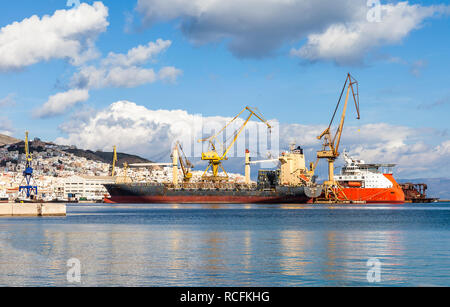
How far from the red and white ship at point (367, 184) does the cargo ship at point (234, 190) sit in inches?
366

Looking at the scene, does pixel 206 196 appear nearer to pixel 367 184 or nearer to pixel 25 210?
pixel 367 184

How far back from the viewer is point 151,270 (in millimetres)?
26094

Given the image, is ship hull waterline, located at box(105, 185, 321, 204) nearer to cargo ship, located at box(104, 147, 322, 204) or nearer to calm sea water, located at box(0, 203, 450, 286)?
cargo ship, located at box(104, 147, 322, 204)

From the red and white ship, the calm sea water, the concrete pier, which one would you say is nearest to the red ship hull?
the red and white ship

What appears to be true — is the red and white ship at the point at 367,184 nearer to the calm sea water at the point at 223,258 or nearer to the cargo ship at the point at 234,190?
the cargo ship at the point at 234,190

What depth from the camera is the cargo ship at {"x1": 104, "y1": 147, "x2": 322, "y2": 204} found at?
5748 inches

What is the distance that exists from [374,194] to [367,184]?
10.5ft

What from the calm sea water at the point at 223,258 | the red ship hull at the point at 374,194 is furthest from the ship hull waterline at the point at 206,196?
the calm sea water at the point at 223,258

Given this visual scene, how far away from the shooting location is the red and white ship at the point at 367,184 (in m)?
148

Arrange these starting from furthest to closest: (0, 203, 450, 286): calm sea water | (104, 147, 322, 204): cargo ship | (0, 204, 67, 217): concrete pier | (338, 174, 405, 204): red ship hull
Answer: (338, 174, 405, 204): red ship hull → (104, 147, 322, 204): cargo ship → (0, 204, 67, 217): concrete pier → (0, 203, 450, 286): calm sea water

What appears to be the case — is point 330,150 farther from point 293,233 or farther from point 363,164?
point 293,233
